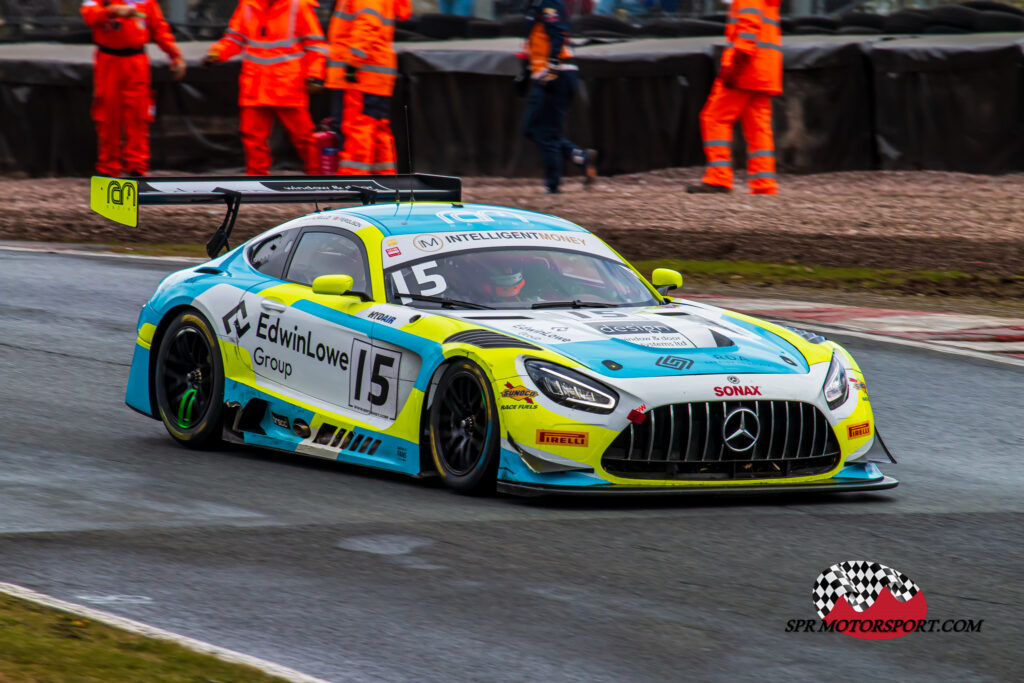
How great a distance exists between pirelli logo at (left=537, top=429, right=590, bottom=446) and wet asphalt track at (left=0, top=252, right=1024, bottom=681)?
300mm

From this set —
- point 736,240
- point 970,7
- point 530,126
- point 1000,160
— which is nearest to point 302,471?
point 736,240

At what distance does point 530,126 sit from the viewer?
19.6 metres

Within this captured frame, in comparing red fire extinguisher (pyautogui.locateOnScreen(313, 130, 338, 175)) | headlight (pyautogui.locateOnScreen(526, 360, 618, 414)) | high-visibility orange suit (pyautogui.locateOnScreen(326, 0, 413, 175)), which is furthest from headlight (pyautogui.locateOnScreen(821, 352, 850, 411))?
red fire extinguisher (pyautogui.locateOnScreen(313, 130, 338, 175))

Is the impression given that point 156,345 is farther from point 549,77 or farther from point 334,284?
point 549,77

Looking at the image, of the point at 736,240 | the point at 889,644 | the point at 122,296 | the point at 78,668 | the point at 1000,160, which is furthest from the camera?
the point at 1000,160

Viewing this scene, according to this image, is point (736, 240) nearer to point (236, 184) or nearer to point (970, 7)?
point (970, 7)

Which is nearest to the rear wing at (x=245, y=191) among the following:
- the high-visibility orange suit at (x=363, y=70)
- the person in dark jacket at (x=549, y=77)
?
the high-visibility orange suit at (x=363, y=70)

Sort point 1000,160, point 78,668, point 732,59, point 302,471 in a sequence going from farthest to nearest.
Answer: point 1000,160, point 732,59, point 302,471, point 78,668

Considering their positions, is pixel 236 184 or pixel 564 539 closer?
pixel 564 539

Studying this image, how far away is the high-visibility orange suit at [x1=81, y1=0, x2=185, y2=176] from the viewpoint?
818 inches

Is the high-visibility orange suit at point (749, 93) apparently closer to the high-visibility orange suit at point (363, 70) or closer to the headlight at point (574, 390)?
the high-visibility orange suit at point (363, 70)

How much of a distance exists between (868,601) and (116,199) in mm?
5082

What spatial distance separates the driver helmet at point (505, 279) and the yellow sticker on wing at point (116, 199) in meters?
2.07

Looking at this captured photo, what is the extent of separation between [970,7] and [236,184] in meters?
15.1
